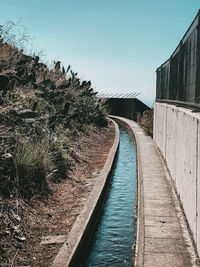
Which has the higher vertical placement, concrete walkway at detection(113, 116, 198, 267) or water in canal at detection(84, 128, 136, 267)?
concrete walkway at detection(113, 116, 198, 267)

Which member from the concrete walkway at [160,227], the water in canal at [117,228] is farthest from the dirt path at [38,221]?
the concrete walkway at [160,227]

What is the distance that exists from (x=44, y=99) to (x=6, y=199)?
5793 mm

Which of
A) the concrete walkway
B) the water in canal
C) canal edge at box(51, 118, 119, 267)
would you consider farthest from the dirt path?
the concrete walkway

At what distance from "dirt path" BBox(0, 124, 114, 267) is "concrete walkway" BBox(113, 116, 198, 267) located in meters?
1.04

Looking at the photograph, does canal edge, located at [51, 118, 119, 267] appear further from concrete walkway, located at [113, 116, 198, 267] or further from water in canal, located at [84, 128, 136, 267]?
concrete walkway, located at [113, 116, 198, 267]

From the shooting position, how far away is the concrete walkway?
166 inches

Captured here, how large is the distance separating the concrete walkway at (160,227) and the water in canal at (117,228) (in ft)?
0.82

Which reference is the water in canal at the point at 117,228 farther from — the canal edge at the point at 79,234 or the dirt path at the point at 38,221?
the dirt path at the point at 38,221

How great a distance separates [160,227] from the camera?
5184 mm

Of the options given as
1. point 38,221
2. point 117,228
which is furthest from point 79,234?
point 117,228

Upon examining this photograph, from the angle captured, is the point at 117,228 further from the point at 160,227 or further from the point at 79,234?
the point at 79,234

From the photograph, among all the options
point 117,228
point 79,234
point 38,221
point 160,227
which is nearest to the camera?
point 79,234

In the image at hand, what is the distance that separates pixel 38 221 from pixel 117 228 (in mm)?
1234

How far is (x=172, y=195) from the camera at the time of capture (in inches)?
268
